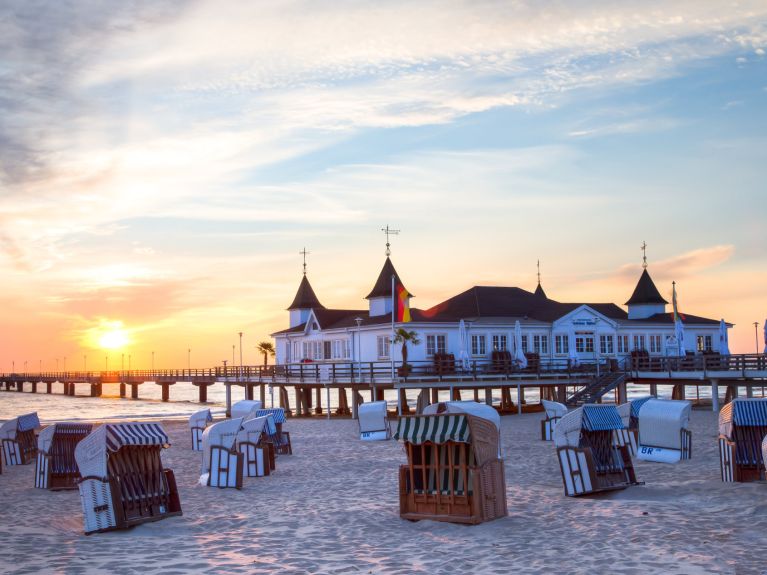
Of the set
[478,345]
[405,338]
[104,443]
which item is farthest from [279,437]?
[478,345]

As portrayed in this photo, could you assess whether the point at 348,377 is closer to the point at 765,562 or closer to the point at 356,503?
the point at 356,503

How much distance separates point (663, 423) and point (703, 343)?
33608 mm

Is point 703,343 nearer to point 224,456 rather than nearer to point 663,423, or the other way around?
point 663,423

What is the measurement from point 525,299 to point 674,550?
38.5m

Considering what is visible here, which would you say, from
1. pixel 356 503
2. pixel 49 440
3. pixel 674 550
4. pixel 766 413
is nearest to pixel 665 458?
pixel 766 413

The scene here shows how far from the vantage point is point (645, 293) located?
51969 mm

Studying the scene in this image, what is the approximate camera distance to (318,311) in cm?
5012

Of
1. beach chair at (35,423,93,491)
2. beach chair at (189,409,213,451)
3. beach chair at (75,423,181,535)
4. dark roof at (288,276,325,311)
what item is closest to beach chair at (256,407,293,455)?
beach chair at (189,409,213,451)

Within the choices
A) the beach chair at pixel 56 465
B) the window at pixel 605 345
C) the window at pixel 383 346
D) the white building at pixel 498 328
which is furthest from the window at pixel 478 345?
the beach chair at pixel 56 465

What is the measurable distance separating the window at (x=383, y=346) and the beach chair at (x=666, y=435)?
79.7 ft

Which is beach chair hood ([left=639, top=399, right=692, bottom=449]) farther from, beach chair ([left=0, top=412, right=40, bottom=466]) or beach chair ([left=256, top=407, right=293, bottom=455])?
beach chair ([left=0, top=412, right=40, bottom=466])

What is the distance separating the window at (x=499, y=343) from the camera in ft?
144

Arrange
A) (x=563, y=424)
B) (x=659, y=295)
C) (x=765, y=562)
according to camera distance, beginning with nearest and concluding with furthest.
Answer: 1. (x=765, y=562)
2. (x=563, y=424)
3. (x=659, y=295)

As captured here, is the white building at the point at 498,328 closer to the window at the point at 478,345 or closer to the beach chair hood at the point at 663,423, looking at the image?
the window at the point at 478,345
